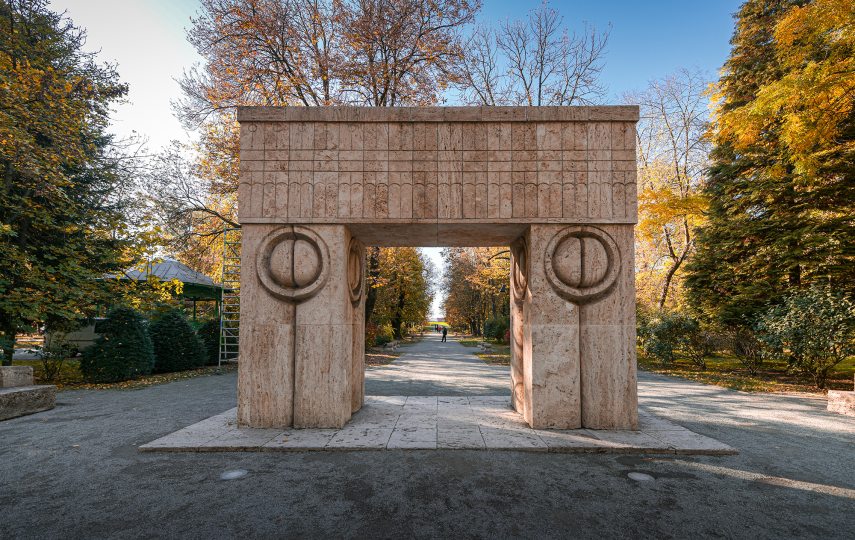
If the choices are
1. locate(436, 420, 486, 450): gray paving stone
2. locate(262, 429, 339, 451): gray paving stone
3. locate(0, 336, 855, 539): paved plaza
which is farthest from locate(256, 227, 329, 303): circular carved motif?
locate(436, 420, 486, 450): gray paving stone

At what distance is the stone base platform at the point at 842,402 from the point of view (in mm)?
7113

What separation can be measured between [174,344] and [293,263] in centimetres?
1061

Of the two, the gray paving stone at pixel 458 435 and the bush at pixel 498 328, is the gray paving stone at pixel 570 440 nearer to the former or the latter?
the gray paving stone at pixel 458 435

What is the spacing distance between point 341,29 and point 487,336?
2458 cm

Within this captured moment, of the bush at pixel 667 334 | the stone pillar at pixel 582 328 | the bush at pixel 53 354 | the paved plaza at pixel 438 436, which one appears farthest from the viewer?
the bush at pixel 667 334

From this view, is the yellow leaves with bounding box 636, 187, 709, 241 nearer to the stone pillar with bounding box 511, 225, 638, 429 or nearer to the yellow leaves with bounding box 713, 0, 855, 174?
the yellow leaves with bounding box 713, 0, 855, 174

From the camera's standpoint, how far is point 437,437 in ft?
17.5

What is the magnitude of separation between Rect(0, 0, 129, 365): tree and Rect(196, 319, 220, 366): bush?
181 inches

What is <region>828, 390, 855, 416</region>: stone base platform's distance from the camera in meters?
7.11

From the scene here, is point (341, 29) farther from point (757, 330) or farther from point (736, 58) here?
point (757, 330)

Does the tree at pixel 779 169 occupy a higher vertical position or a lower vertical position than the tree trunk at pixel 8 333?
higher

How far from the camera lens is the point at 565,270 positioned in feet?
19.0

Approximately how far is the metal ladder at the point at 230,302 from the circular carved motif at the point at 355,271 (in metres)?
10.1

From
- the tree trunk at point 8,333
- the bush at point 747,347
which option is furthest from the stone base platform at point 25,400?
the bush at point 747,347
